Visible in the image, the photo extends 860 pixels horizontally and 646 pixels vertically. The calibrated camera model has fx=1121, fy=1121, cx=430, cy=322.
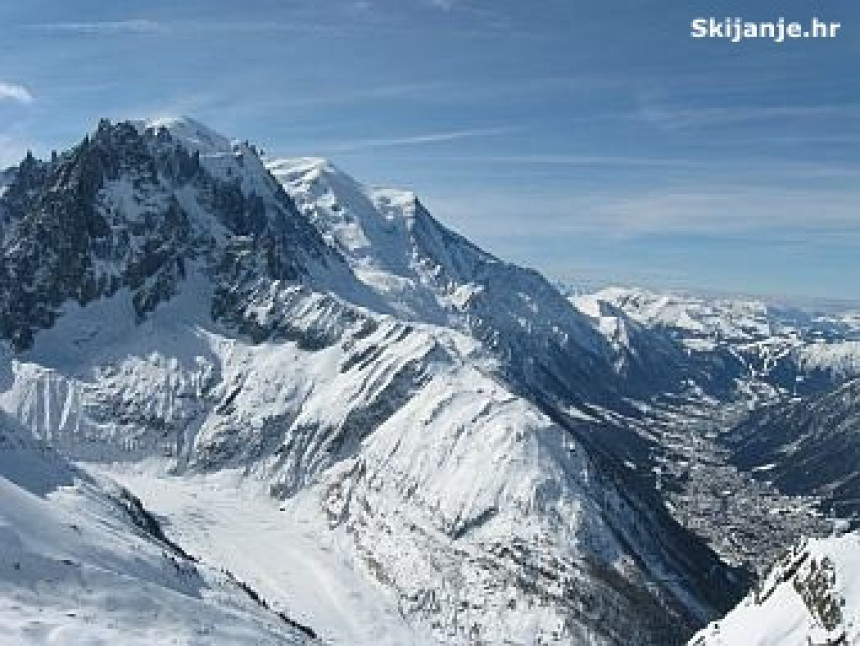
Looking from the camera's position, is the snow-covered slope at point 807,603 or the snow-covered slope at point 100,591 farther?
the snow-covered slope at point 807,603

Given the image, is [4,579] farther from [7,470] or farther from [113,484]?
[113,484]

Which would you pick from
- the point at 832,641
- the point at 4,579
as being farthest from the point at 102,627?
the point at 832,641

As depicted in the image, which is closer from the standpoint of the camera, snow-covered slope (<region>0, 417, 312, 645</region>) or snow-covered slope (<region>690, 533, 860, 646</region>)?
snow-covered slope (<region>0, 417, 312, 645</region>)

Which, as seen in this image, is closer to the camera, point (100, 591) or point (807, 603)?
point (807, 603)

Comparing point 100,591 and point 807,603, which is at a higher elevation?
point 100,591
